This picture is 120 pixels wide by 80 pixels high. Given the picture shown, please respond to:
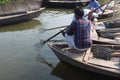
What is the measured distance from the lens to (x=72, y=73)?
22.5 feet

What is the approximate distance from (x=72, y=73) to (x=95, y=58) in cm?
76

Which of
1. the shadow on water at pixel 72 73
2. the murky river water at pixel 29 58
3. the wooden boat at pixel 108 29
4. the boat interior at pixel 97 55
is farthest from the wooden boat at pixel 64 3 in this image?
the boat interior at pixel 97 55

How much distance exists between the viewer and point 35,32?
1059 cm

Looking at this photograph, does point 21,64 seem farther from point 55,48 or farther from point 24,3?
point 24,3

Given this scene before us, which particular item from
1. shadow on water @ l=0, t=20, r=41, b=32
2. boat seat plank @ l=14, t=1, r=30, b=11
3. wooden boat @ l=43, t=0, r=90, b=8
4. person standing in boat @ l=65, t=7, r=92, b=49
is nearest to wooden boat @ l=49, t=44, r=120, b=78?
person standing in boat @ l=65, t=7, r=92, b=49

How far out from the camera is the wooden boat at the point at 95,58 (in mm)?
5891

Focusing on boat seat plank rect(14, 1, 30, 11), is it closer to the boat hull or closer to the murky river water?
the boat hull

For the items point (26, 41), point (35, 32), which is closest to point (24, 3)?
point (35, 32)

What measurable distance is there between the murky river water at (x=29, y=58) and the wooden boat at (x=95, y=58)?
312 mm

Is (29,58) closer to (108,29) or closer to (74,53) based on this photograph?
(74,53)

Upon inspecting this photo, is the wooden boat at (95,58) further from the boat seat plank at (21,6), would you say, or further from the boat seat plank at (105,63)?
the boat seat plank at (21,6)

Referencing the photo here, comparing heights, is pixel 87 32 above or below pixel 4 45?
above

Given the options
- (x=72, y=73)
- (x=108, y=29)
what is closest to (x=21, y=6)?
(x=108, y=29)

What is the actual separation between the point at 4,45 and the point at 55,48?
2713 mm
